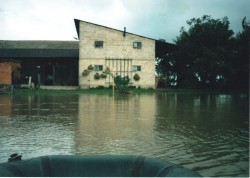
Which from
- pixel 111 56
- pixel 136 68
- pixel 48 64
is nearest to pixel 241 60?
pixel 136 68

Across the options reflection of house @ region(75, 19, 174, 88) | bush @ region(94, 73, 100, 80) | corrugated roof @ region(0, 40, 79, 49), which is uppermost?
corrugated roof @ region(0, 40, 79, 49)

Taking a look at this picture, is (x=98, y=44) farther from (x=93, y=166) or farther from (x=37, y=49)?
(x=93, y=166)

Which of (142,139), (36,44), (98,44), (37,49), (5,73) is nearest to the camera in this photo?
(142,139)

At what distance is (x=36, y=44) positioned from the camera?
41312 millimetres

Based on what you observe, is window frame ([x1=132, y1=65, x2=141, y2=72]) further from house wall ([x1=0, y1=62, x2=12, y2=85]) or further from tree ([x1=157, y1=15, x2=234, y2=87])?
house wall ([x1=0, y1=62, x2=12, y2=85])

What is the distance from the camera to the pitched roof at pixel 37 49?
36438mm

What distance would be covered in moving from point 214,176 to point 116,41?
30.1 m

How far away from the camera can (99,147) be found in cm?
601

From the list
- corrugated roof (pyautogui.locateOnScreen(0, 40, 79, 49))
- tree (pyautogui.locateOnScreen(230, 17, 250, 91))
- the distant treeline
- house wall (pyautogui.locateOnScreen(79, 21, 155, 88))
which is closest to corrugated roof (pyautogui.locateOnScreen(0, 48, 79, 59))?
corrugated roof (pyautogui.locateOnScreen(0, 40, 79, 49))

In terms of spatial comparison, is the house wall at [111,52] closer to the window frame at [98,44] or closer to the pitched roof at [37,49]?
the window frame at [98,44]

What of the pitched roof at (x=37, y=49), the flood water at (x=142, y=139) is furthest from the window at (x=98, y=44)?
the flood water at (x=142, y=139)

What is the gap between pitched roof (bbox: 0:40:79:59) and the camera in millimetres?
36438

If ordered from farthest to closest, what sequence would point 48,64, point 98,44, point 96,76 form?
point 48,64
point 98,44
point 96,76

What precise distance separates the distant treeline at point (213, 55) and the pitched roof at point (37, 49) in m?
12.4
